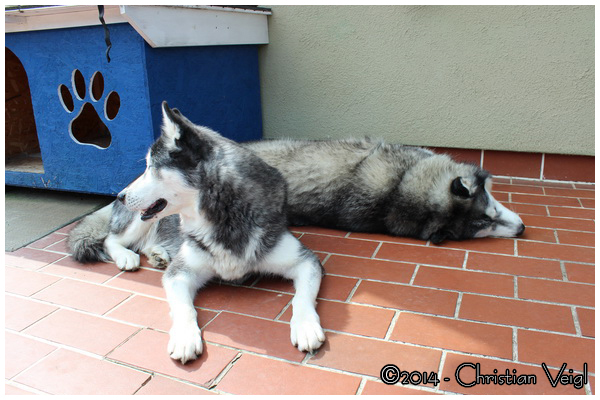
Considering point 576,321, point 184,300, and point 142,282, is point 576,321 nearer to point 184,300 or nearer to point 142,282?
point 184,300

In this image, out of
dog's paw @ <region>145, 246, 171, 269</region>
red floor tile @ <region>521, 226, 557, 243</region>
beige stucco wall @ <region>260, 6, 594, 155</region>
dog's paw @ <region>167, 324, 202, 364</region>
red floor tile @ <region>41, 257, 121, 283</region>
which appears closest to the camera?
dog's paw @ <region>167, 324, 202, 364</region>

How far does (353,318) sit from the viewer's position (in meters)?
2.32

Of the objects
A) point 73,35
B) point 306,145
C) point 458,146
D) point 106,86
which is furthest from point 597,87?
point 73,35

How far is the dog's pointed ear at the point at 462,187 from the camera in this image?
10.0 feet

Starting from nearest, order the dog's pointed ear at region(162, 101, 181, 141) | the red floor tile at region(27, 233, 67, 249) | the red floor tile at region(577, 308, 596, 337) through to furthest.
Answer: the red floor tile at region(577, 308, 596, 337) < the dog's pointed ear at region(162, 101, 181, 141) < the red floor tile at region(27, 233, 67, 249)

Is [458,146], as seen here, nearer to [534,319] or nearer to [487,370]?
[534,319]

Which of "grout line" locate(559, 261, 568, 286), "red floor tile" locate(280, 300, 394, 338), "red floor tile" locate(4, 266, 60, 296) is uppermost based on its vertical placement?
"red floor tile" locate(4, 266, 60, 296)

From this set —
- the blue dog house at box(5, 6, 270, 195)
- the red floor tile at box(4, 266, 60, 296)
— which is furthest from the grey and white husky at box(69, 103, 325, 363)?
the blue dog house at box(5, 6, 270, 195)

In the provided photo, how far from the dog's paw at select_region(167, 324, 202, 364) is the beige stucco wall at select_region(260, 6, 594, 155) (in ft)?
10.0

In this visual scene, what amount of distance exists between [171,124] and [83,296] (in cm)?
111

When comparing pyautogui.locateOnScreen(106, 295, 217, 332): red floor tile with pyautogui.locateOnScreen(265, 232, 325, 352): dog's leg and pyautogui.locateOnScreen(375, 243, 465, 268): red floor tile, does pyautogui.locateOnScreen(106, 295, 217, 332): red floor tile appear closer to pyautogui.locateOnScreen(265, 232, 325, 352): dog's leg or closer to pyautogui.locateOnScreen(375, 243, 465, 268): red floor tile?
pyautogui.locateOnScreen(265, 232, 325, 352): dog's leg

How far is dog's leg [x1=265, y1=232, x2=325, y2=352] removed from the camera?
2080 millimetres

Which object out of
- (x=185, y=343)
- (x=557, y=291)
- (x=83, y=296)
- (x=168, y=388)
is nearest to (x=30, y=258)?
(x=83, y=296)

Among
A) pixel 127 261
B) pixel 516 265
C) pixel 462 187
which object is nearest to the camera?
pixel 516 265
